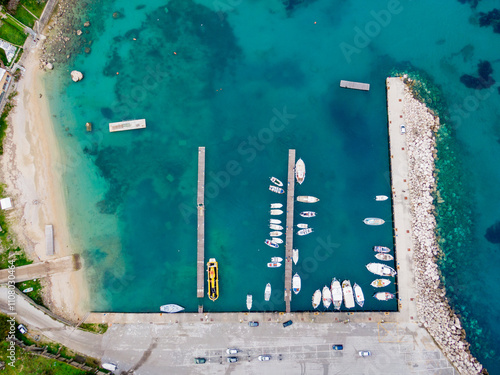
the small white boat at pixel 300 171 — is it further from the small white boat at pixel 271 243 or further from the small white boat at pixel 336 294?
the small white boat at pixel 336 294

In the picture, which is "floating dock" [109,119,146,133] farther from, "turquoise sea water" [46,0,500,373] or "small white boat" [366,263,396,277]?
"small white boat" [366,263,396,277]

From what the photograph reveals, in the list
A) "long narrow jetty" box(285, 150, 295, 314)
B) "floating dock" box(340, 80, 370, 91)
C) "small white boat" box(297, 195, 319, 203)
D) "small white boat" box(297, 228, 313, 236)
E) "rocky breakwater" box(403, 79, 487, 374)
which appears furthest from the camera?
"floating dock" box(340, 80, 370, 91)

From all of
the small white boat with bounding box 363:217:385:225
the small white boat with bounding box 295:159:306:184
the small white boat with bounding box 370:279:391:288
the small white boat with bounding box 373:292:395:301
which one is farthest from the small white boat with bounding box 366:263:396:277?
the small white boat with bounding box 295:159:306:184

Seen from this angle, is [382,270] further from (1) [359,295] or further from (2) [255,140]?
(2) [255,140]

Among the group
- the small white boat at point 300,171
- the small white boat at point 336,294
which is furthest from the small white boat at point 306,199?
the small white boat at point 336,294

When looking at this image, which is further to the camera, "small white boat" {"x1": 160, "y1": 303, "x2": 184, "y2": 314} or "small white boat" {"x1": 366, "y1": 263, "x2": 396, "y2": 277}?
"small white boat" {"x1": 366, "y1": 263, "x2": 396, "y2": 277}

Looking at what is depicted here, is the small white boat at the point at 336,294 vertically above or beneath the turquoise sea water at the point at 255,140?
beneath

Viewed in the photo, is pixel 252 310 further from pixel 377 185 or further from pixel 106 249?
pixel 377 185
